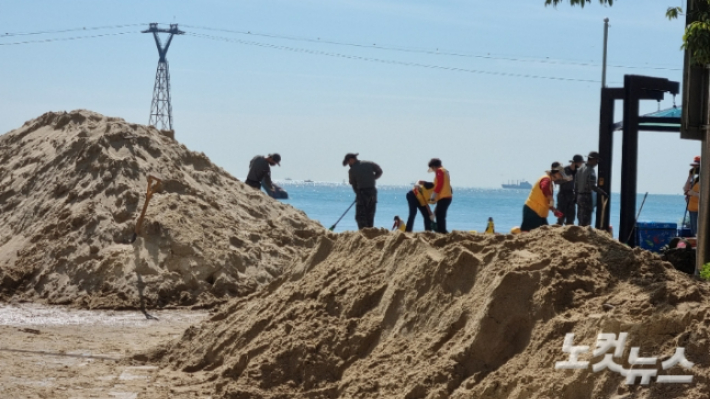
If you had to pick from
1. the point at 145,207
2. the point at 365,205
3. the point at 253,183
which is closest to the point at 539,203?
the point at 365,205

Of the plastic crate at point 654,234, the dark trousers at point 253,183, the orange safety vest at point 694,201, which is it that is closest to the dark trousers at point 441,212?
the plastic crate at point 654,234

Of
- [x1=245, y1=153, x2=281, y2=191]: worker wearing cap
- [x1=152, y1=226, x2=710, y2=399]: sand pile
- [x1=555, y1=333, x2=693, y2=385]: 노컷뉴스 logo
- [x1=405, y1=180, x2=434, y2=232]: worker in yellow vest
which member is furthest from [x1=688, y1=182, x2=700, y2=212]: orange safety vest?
[x1=555, y1=333, x2=693, y2=385]: 노컷뉴스 logo

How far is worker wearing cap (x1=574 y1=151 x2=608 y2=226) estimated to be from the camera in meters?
15.9

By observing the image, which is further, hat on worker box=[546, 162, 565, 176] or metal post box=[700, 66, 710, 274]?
hat on worker box=[546, 162, 565, 176]

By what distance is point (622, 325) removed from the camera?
6.16 meters

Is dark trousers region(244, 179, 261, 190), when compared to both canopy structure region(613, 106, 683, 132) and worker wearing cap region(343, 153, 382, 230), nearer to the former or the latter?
worker wearing cap region(343, 153, 382, 230)

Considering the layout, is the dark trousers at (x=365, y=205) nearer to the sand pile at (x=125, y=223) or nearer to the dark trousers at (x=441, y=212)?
the sand pile at (x=125, y=223)

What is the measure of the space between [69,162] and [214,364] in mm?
8594

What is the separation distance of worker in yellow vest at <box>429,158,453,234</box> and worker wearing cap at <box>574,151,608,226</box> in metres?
2.31

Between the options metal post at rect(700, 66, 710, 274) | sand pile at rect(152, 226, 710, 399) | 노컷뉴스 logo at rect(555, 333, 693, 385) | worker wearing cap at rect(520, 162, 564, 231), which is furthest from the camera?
worker wearing cap at rect(520, 162, 564, 231)

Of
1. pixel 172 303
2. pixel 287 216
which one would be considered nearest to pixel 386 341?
pixel 172 303

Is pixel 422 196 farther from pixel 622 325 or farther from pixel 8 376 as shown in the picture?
pixel 622 325

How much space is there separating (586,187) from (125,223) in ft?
23.9

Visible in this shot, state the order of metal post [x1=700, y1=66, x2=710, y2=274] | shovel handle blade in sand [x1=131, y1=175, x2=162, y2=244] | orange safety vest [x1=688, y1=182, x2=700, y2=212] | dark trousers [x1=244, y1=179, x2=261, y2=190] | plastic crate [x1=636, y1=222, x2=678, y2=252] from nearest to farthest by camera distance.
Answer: metal post [x1=700, y1=66, x2=710, y2=274] → shovel handle blade in sand [x1=131, y1=175, x2=162, y2=244] → orange safety vest [x1=688, y1=182, x2=700, y2=212] → plastic crate [x1=636, y1=222, x2=678, y2=252] → dark trousers [x1=244, y1=179, x2=261, y2=190]
